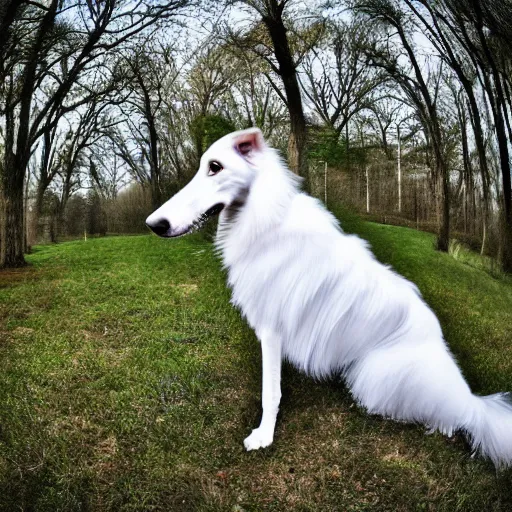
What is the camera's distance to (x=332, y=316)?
1.40 meters

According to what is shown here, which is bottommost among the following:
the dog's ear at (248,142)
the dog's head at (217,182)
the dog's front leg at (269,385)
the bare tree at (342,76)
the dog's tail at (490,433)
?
the dog's tail at (490,433)

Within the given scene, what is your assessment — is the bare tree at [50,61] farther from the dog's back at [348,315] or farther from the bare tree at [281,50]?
the dog's back at [348,315]

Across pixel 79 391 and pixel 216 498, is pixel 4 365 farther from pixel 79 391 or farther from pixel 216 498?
pixel 216 498

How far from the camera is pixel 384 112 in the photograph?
157cm

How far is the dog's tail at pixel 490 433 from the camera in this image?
1.40 m

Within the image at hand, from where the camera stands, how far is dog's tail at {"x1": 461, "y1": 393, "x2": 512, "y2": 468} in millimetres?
1397

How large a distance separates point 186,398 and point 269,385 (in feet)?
0.80

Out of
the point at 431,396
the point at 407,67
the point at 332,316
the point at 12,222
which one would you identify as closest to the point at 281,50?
the point at 407,67

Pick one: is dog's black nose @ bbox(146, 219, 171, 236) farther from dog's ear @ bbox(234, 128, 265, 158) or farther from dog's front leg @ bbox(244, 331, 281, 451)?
dog's front leg @ bbox(244, 331, 281, 451)

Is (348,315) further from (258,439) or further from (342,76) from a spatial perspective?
(342,76)

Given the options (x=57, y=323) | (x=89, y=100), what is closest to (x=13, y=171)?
(x=89, y=100)

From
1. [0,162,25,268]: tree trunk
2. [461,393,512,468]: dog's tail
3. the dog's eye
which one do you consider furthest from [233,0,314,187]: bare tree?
[461,393,512,468]: dog's tail

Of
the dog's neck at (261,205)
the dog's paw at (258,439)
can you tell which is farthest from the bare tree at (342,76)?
the dog's paw at (258,439)

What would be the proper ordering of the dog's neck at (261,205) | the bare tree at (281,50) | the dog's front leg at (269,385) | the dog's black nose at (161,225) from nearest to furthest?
the dog's black nose at (161,225), the dog's neck at (261,205), the dog's front leg at (269,385), the bare tree at (281,50)
